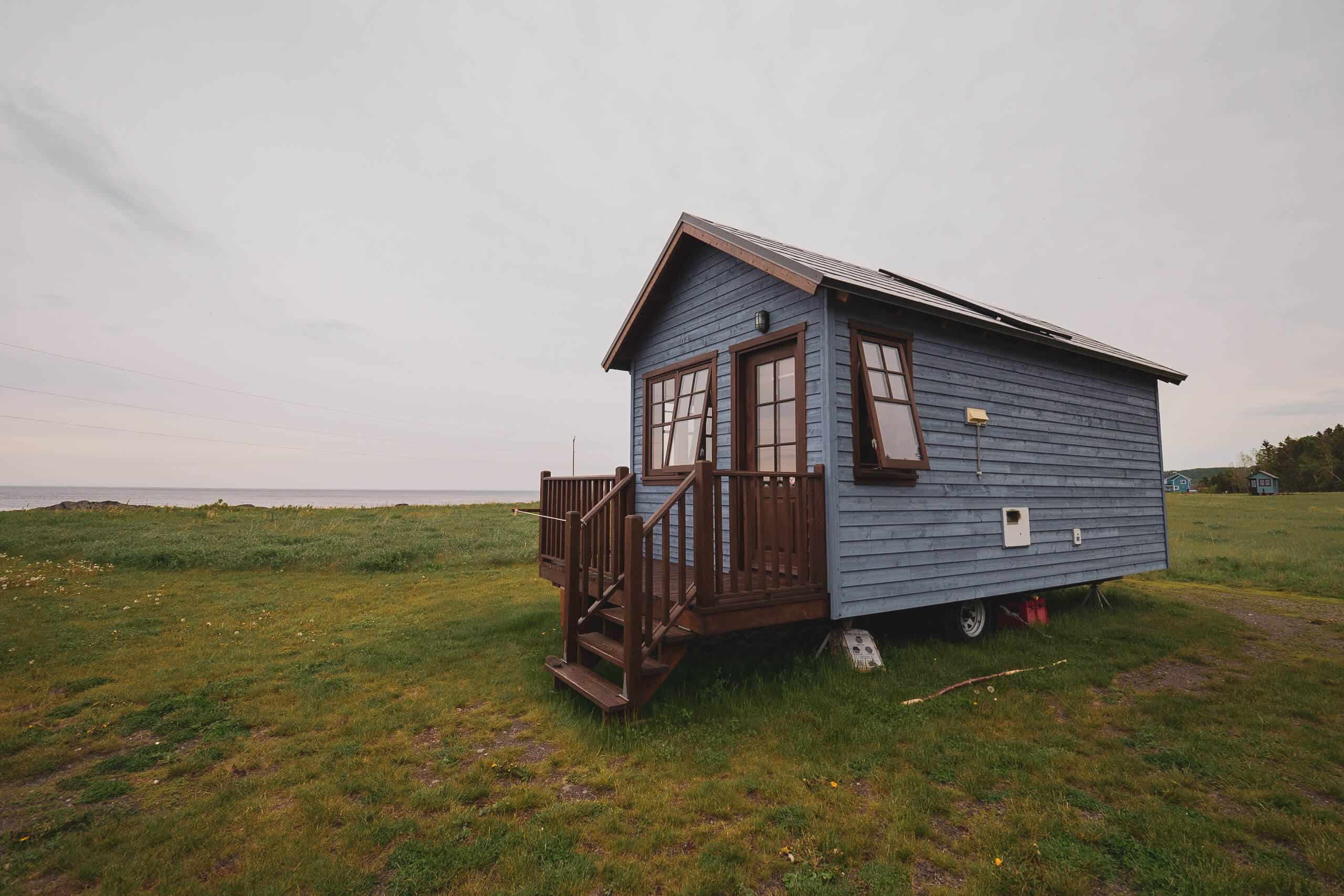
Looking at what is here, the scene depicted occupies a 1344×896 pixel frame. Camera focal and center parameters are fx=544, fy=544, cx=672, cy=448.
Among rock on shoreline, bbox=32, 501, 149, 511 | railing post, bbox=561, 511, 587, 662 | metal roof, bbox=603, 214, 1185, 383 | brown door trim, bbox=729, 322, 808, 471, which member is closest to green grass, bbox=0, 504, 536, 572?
rock on shoreline, bbox=32, 501, 149, 511

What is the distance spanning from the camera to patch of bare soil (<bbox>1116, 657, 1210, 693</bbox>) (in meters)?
5.37

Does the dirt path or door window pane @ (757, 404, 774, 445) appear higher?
door window pane @ (757, 404, 774, 445)

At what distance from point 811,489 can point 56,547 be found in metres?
20.4

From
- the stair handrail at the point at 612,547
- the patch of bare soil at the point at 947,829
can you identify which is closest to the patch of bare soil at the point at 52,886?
the stair handrail at the point at 612,547

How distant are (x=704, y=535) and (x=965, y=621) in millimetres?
4646

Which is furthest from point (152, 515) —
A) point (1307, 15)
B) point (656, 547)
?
point (1307, 15)

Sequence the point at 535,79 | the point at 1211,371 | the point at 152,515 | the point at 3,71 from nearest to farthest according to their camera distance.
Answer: the point at 3,71 < the point at 535,79 < the point at 1211,371 < the point at 152,515

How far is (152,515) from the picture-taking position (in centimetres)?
2341

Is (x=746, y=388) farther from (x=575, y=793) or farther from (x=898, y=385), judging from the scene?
(x=575, y=793)

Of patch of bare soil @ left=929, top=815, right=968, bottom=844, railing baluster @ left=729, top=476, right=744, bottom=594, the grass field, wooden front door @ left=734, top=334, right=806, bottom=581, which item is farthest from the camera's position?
wooden front door @ left=734, top=334, right=806, bottom=581

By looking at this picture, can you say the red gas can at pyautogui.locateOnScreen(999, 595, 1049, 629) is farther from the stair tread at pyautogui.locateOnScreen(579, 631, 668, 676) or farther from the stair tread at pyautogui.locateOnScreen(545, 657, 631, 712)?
the stair tread at pyautogui.locateOnScreen(545, 657, 631, 712)

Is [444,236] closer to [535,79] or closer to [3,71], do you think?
[535,79]

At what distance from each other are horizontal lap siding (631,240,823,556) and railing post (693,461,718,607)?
162 centimetres

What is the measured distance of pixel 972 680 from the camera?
5328 millimetres
